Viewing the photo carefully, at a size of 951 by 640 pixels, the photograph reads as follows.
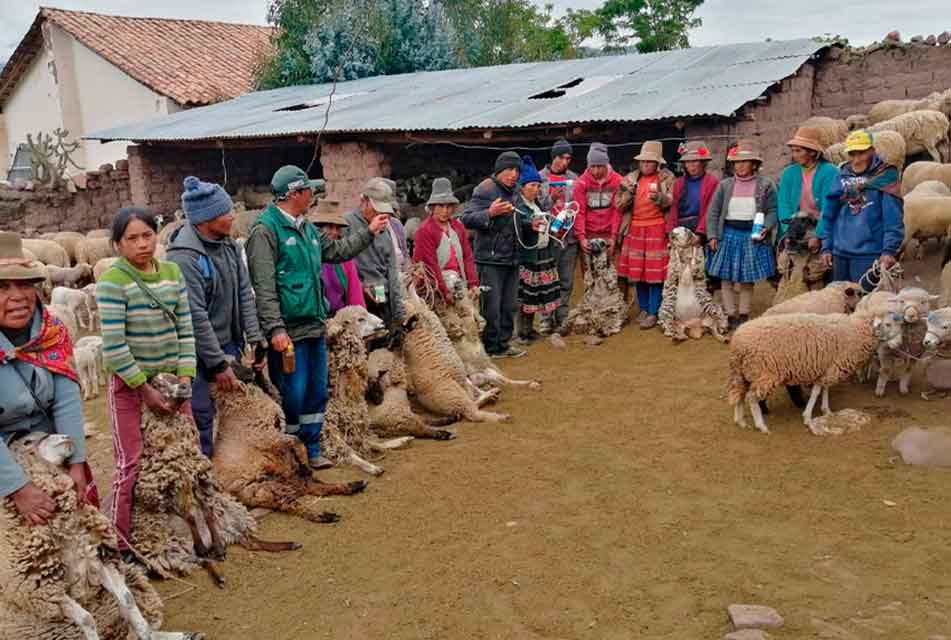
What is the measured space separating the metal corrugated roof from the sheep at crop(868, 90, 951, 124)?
1138 millimetres

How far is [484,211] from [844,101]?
6355mm

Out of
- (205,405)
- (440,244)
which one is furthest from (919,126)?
(205,405)

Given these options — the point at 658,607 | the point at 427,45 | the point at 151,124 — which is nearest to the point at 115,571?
the point at 658,607

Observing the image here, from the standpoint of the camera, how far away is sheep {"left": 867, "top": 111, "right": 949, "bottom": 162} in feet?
31.9

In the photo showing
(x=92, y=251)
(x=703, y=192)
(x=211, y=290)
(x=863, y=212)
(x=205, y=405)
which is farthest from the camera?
(x=92, y=251)

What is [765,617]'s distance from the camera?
3469 millimetres

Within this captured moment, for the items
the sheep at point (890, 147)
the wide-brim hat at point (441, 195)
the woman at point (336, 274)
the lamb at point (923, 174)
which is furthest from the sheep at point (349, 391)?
the lamb at point (923, 174)

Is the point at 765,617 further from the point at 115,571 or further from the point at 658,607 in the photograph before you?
the point at 115,571

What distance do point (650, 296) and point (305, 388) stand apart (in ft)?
15.6

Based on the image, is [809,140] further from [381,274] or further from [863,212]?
[381,274]

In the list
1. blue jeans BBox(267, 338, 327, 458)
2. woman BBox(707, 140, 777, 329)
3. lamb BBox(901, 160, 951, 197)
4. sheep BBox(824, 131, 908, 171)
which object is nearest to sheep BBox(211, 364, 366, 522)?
blue jeans BBox(267, 338, 327, 458)

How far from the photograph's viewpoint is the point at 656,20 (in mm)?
27594

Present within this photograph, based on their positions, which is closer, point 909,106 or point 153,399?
point 153,399

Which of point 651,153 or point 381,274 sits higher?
point 651,153
